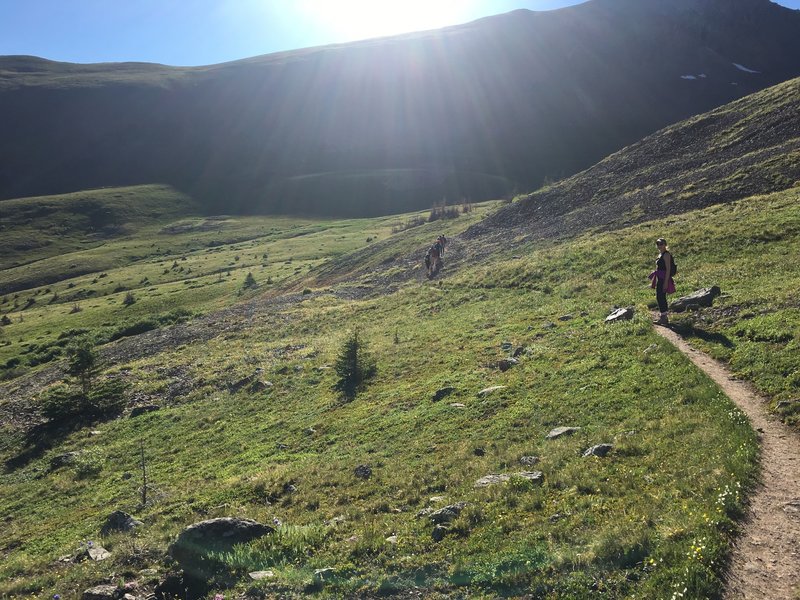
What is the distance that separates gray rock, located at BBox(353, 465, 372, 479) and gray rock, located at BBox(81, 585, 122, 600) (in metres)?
6.69

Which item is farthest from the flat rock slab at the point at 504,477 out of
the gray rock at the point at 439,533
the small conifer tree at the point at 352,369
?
the small conifer tree at the point at 352,369

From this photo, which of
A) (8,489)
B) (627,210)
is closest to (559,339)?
(8,489)

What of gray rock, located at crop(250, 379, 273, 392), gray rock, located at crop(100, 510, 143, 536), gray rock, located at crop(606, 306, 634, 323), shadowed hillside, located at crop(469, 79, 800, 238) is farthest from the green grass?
shadowed hillside, located at crop(469, 79, 800, 238)

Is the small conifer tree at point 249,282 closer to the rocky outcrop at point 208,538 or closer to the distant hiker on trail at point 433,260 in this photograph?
the distant hiker on trail at point 433,260

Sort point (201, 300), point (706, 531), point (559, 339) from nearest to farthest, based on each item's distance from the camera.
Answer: point (706, 531) → point (559, 339) → point (201, 300)

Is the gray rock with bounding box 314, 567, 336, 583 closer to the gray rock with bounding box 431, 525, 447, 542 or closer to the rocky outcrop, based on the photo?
the gray rock with bounding box 431, 525, 447, 542

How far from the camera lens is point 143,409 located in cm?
3002

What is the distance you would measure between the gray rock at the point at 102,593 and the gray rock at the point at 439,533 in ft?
20.9

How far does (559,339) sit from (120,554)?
1745 cm

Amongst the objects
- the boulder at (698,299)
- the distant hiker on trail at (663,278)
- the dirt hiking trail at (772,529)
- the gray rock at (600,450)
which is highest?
the distant hiker on trail at (663,278)

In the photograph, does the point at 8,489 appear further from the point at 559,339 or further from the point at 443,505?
the point at 559,339

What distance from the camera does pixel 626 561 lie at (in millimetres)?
8375

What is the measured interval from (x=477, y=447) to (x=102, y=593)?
9678 mm

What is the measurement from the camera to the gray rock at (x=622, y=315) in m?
22.3
